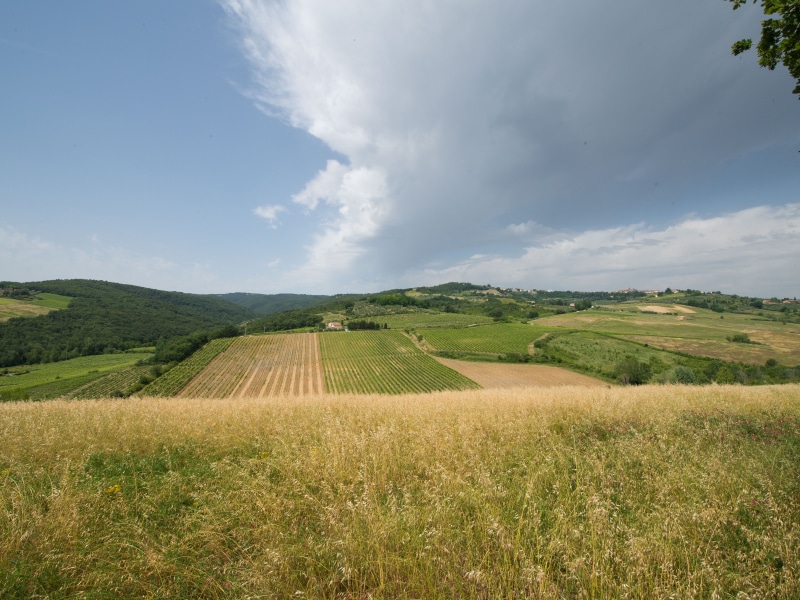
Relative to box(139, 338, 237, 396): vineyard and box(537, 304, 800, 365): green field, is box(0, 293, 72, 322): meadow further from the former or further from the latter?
box(537, 304, 800, 365): green field

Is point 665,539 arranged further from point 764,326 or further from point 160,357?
point 764,326

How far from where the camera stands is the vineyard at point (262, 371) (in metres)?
50.8

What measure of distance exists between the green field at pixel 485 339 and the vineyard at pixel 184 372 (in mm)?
52190

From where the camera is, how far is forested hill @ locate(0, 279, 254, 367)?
92.6 m

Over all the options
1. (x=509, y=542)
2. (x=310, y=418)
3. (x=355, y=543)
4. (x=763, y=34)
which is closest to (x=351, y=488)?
(x=355, y=543)

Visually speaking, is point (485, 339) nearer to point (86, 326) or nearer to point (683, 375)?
point (683, 375)

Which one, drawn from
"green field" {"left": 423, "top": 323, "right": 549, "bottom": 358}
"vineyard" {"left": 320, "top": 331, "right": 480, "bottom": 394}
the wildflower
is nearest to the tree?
the wildflower

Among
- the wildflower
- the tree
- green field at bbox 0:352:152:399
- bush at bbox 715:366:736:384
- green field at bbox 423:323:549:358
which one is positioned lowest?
green field at bbox 0:352:152:399

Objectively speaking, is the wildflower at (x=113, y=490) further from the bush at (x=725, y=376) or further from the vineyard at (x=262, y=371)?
the bush at (x=725, y=376)

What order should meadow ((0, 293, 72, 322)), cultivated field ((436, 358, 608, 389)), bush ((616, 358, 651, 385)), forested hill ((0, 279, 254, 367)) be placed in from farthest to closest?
meadow ((0, 293, 72, 322)) < forested hill ((0, 279, 254, 367)) < bush ((616, 358, 651, 385)) < cultivated field ((436, 358, 608, 389))

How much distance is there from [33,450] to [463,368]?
6103cm

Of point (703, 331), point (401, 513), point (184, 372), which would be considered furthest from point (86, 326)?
point (703, 331)

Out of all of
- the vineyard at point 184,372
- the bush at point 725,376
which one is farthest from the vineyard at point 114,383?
the bush at point 725,376

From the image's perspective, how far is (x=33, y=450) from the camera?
534 centimetres
